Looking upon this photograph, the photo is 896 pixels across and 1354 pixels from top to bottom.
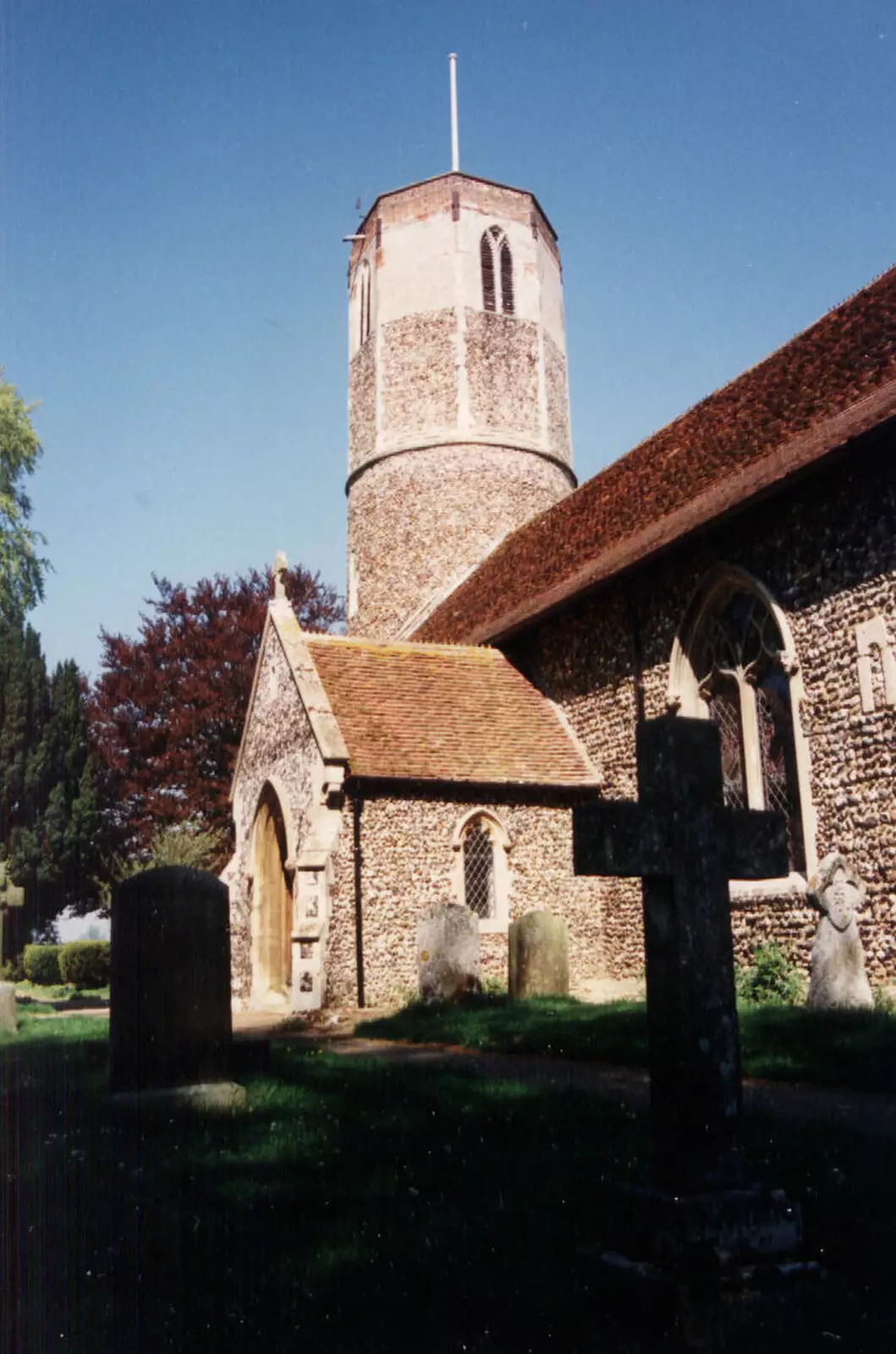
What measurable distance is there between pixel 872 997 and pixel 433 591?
15.0m

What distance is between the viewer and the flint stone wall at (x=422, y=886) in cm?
1313

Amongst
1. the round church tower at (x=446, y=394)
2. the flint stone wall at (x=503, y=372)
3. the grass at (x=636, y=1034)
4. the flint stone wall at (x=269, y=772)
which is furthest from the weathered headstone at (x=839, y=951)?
the flint stone wall at (x=503, y=372)

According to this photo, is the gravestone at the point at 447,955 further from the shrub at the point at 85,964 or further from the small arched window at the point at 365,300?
the small arched window at the point at 365,300

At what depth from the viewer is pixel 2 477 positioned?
1004 inches

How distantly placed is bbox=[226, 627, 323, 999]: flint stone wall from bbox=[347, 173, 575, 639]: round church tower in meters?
7.02

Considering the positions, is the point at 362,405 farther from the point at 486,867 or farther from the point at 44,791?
the point at 486,867

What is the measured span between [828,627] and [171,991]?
712 cm

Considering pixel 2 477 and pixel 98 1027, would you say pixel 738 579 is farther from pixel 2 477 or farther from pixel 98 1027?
pixel 2 477

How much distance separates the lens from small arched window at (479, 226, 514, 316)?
25625 millimetres

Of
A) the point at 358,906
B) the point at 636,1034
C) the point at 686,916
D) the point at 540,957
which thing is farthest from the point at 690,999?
the point at 358,906

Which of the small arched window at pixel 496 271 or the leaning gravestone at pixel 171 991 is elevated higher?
the small arched window at pixel 496 271

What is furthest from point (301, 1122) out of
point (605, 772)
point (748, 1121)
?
point (605, 772)

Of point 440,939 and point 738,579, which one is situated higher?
point 738,579

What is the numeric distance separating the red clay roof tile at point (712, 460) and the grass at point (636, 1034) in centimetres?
486
